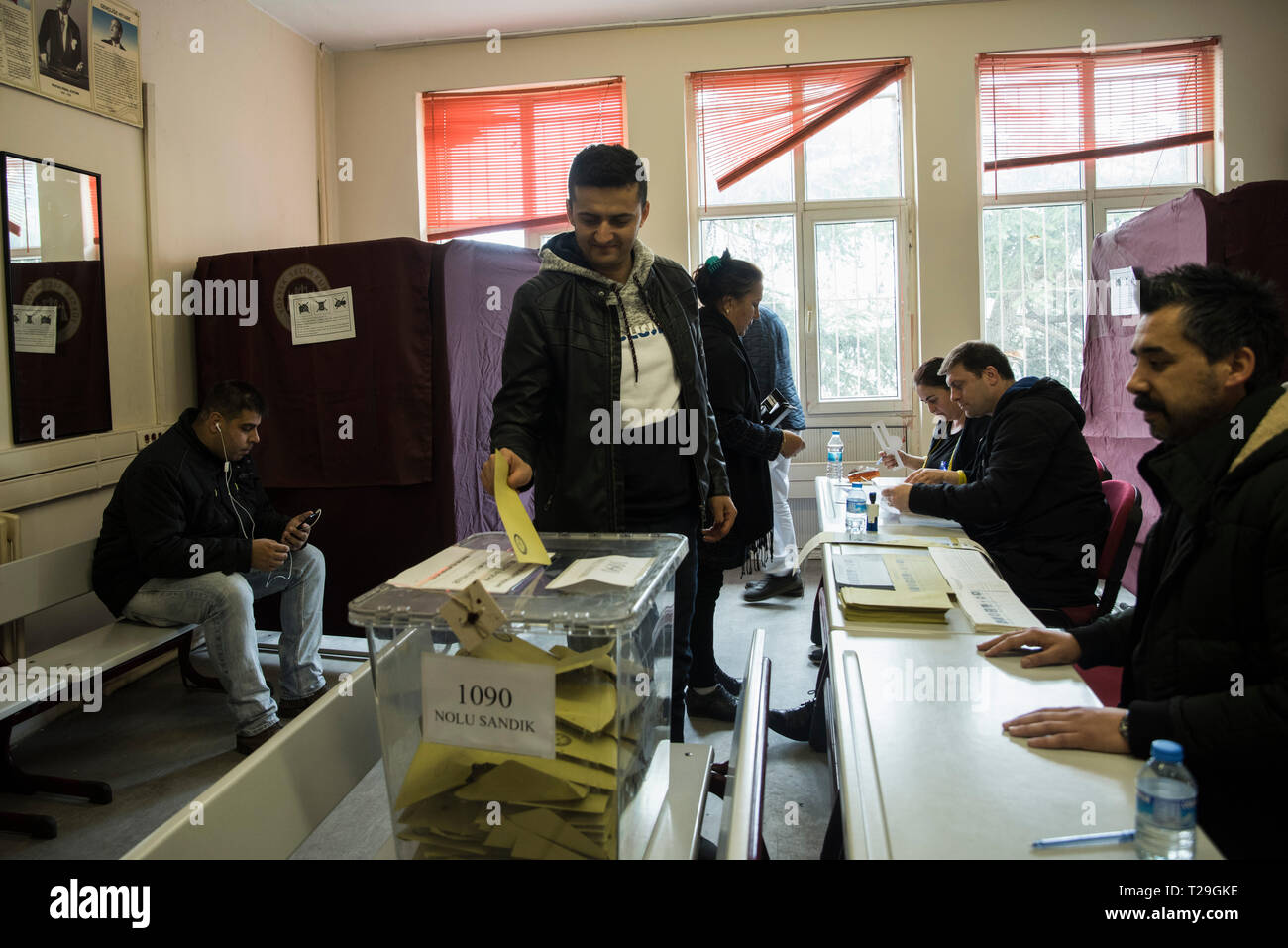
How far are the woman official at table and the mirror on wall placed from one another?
3.02 m

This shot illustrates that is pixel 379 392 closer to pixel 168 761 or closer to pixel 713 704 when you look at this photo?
pixel 168 761

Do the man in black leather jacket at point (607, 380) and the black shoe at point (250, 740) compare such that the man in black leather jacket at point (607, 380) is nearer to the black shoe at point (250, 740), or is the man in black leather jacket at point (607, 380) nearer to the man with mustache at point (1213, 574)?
the man with mustache at point (1213, 574)

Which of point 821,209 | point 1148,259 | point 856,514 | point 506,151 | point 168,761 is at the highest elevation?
point 506,151

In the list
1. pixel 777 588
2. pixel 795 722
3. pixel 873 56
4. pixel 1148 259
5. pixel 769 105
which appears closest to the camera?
pixel 795 722

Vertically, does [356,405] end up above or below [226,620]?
above

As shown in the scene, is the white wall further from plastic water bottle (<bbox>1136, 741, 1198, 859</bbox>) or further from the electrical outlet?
plastic water bottle (<bbox>1136, 741, 1198, 859</bbox>)

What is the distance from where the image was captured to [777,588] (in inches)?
179

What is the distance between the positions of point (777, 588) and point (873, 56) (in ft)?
10.0

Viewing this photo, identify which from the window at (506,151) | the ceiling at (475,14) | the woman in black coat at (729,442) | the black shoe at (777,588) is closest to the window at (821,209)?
the ceiling at (475,14)

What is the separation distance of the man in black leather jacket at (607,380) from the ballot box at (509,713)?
689 millimetres

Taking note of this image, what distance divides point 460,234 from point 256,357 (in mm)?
2054

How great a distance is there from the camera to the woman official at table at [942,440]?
8.95 feet

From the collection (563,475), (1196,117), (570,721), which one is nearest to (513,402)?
(563,475)

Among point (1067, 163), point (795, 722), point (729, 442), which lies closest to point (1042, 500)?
point (729, 442)
